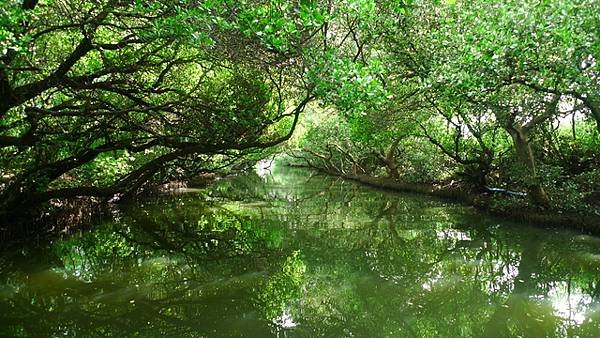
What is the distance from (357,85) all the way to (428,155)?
13.6 m

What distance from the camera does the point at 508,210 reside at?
40.4 ft

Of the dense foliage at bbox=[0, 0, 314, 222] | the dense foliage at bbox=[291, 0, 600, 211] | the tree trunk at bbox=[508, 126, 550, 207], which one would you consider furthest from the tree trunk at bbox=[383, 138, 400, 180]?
the dense foliage at bbox=[0, 0, 314, 222]

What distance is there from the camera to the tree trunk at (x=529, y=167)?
1110cm

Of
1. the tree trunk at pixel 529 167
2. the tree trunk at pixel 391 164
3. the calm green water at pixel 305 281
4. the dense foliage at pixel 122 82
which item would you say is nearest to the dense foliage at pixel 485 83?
the tree trunk at pixel 529 167

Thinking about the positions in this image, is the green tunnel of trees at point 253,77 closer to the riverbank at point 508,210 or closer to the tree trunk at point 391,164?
the riverbank at point 508,210

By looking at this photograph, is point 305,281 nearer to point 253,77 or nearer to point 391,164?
point 253,77

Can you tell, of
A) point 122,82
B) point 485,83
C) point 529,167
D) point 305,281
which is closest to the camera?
point 305,281

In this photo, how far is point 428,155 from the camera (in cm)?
1844

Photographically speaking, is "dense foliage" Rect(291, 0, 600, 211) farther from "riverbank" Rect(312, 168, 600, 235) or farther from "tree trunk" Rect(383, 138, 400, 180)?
"tree trunk" Rect(383, 138, 400, 180)

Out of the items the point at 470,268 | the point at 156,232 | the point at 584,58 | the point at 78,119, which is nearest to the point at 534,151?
the point at 584,58

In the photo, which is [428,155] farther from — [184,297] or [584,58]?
[184,297]

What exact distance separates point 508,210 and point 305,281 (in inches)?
313

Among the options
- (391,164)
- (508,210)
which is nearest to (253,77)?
(508,210)

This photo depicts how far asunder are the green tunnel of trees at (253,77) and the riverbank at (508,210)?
0.25m
